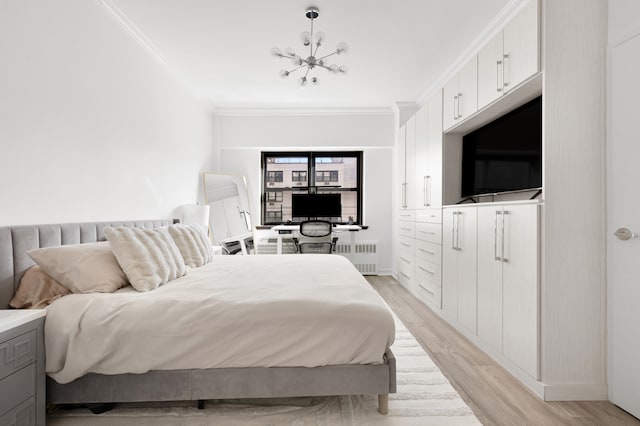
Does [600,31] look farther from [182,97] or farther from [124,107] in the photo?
[182,97]

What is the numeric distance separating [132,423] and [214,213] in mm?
3564

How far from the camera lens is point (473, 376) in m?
2.19

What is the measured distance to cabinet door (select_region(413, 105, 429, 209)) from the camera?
13.0 feet

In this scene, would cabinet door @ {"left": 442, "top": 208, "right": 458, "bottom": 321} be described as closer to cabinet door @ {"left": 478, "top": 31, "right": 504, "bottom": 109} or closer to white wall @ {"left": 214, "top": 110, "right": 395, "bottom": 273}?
cabinet door @ {"left": 478, "top": 31, "right": 504, "bottom": 109}

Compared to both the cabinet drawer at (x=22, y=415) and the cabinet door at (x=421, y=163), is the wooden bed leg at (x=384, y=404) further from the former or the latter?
the cabinet door at (x=421, y=163)

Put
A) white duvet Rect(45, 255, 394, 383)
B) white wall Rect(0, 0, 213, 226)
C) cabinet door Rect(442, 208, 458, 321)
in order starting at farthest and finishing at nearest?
cabinet door Rect(442, 208, 458, 321) < white wall Rect(0, 0, 213, 226) < white duvet Rect(45, 255, 394, 383)

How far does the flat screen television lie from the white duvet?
3876 millimetres

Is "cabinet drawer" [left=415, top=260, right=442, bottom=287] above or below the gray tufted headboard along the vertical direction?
below

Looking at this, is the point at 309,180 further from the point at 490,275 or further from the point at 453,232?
the point at 490,275

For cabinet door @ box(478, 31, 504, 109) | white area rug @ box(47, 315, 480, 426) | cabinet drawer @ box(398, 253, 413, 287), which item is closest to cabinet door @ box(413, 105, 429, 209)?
cabinet drawer @ box(398, 253, 413, 287)

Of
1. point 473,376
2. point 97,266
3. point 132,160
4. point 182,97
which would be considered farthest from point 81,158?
point 473,376

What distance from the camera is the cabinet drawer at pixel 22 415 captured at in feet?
4.36

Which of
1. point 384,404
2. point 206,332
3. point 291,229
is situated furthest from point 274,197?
point 384,404

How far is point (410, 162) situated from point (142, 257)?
3.54m
